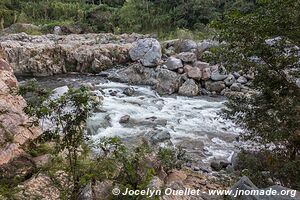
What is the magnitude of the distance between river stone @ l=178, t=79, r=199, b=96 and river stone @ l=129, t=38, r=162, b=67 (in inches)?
95.3

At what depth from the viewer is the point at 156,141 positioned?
29.2 ft

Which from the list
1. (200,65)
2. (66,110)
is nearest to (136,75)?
(200,65)

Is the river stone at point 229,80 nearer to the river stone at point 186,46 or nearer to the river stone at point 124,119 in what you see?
the river stone at point 186,46

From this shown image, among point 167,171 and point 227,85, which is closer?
point 167,171

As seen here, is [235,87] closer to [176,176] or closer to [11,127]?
[176,176]

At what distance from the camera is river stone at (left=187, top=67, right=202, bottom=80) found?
48.3 feet

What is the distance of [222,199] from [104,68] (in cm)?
1349

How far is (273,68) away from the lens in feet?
16.7

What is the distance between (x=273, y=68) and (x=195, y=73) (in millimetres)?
9734

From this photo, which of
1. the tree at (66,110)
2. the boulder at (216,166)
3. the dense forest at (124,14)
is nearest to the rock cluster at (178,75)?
the boulder at (216,166)

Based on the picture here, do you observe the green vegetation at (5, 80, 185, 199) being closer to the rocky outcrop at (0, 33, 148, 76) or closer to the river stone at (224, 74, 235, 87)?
the river stone at (224, 74, 235, 87)

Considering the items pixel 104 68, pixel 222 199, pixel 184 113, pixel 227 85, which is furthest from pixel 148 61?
pixel 222 199

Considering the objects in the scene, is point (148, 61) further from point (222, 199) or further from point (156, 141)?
point (222, 199)

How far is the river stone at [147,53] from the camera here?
16.0m
